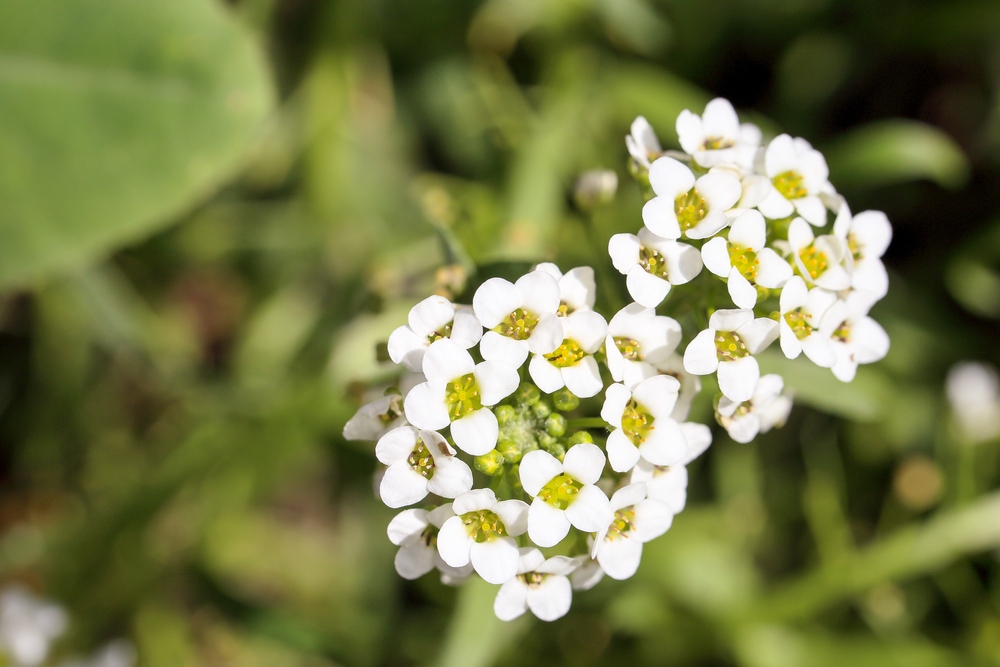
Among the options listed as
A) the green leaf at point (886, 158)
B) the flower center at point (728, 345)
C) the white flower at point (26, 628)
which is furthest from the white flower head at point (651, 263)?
the white flower at point (26, 628)

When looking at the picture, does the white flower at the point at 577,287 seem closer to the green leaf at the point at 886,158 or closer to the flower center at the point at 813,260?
the flower center at the point at 813,260

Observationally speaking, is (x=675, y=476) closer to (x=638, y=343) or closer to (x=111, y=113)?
(x=638, y=343)

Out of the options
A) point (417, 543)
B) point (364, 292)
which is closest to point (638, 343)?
point (417, 543)

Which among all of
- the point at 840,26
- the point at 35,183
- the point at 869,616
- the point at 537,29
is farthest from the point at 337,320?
the point at 840,26

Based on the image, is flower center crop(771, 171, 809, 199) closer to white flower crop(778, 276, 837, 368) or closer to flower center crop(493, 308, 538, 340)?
white flower crop(778, 276, 837, 368)

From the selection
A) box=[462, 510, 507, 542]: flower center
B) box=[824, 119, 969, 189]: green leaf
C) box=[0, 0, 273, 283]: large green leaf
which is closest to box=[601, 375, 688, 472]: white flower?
box=[462, 510, 507, 542]: flower center

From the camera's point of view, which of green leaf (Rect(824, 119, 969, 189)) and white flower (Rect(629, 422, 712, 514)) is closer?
white flower (Rect(629, 422, 712, 514))

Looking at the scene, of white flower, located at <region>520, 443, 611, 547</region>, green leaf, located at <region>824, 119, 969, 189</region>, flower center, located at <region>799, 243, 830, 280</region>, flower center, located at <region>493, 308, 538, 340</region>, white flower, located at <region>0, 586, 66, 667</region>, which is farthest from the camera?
white flower, located at <region>0, 586, 66, 667</region>
